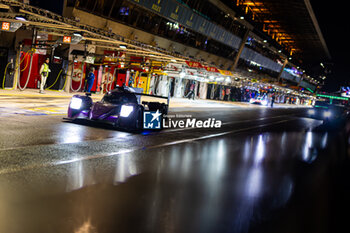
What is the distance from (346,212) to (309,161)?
424 cm

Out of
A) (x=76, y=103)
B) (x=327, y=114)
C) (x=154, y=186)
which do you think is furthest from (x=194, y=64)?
(x=154, y=186)

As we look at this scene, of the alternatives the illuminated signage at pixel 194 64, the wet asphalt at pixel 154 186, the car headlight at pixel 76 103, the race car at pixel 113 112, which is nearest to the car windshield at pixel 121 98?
the race car at pixel 113 112

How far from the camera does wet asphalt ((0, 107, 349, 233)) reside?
3.82m

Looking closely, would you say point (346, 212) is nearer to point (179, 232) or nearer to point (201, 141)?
point (179, 232)

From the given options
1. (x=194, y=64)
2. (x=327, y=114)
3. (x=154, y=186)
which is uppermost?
(x=194, y=64)

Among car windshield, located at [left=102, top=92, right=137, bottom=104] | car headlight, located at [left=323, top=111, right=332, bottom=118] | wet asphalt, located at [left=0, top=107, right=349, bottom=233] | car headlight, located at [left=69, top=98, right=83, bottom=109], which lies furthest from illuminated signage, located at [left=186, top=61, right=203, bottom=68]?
wet asphalt, located at [left=0, top=107, right=349, bottom=233]

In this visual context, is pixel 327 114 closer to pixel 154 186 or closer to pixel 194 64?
pixel 194 64

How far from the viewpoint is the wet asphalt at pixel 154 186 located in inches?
150

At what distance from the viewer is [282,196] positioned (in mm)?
5441

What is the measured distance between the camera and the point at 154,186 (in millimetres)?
5246

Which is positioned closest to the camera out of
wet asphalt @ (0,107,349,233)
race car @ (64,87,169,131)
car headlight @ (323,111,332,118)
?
wet asphalt @ (0,107,349,233)

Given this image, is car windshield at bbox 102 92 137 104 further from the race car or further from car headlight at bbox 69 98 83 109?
car headlight at bbox 69 98 83 109

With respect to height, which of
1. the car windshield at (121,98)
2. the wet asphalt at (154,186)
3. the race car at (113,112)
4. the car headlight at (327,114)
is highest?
the car headlight at (327,114)

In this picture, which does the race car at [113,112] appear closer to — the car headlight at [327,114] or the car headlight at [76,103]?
the car headlight at [76,103]
